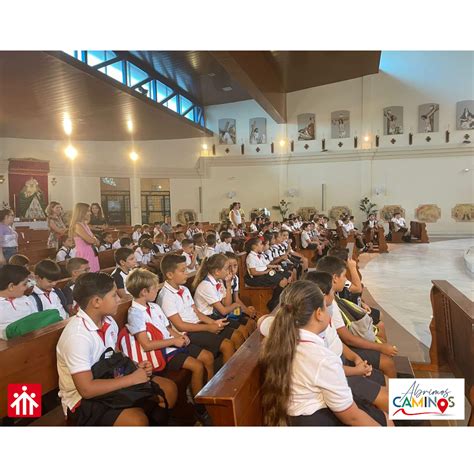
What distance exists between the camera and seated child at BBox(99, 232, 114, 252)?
3707 mm

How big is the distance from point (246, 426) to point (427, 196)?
14.2 feet

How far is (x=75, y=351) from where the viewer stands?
5.29ft

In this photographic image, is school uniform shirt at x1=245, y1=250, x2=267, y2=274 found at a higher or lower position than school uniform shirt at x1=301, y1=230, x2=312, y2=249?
lower

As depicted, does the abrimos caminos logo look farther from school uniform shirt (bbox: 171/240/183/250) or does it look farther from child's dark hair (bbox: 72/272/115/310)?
school uniform shirt (bbox: 171/240/183/250)

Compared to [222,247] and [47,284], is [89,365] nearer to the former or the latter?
[47,284]

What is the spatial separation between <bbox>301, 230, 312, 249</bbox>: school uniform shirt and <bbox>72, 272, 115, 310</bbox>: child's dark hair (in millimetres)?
4389

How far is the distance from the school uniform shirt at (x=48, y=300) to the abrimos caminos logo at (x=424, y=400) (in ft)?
6.50

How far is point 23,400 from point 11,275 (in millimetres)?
764

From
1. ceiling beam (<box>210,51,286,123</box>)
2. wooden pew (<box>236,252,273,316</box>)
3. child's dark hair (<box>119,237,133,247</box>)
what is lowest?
wooden pew (<box>236,252,273,316</box>)

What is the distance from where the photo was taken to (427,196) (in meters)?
4.81

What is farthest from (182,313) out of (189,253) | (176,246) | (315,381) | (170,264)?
(176,246)

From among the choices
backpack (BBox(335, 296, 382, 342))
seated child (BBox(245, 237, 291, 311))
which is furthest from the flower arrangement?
backpack (BBox(335, 296, 382, 342))
